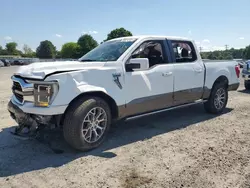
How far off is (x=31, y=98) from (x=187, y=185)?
2.58m

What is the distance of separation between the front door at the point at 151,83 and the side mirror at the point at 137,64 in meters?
0.11

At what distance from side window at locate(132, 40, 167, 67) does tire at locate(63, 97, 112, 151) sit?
5.01ft

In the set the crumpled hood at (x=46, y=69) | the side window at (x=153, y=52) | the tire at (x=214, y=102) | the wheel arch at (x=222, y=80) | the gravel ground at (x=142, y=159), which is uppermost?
the side window at (x=153, y=52)

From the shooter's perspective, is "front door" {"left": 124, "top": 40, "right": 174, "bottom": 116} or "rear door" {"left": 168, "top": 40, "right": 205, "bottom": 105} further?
"rear door" {"left": 168, "top": 40, "right": 205, "bottom": 105}

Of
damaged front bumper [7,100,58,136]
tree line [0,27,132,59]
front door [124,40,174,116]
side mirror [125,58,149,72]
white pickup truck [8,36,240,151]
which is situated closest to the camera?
white pickup truck [8,36,240,151]

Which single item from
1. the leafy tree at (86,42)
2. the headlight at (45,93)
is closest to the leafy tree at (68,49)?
the leafy tree at (86,42)

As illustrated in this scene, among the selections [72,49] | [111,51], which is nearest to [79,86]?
[111,51]

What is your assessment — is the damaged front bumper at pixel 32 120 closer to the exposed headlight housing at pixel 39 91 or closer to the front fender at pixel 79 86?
the exposed headlight housing at pixel 39 91

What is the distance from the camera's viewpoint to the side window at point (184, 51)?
5.89 m

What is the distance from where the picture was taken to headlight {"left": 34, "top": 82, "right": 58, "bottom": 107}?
3.93 m

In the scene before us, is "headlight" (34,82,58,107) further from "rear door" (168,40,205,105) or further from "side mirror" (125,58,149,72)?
"rear door" (168,40,205,105)

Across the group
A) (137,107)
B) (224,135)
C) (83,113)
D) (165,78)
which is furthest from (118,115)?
(224,135)

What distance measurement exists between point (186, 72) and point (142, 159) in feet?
8.50

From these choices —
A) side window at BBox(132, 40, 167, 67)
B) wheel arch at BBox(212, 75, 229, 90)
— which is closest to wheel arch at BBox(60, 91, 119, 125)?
side window at BBox(132, 40, 167, 67)
